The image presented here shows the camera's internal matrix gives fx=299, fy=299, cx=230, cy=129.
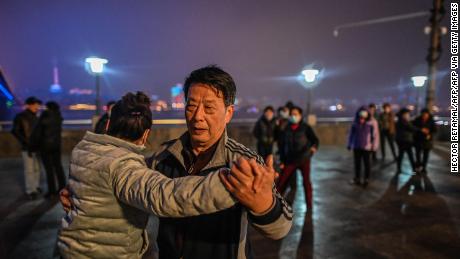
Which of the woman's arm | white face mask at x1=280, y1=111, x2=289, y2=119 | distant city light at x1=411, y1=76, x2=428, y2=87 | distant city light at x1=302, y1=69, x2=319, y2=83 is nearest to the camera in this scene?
the woman's arm

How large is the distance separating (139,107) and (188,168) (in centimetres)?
44

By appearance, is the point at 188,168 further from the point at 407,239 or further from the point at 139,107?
the point at 407,239

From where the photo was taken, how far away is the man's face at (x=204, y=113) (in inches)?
64.8

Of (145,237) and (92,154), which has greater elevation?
(92,154)

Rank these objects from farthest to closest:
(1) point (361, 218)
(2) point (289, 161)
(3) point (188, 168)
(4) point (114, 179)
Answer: (2) point (289, 161) → (1) point (361, 218) → (3) point (188, 168) → (4) point (114, 179)

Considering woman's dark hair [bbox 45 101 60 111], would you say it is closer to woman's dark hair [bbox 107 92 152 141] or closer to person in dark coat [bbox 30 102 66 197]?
person in dark coat [bbox 30 102 66 197]

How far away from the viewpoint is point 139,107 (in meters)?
1.67

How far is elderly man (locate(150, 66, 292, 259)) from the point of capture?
62.5 inches

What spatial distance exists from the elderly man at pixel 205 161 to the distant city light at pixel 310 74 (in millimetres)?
11167

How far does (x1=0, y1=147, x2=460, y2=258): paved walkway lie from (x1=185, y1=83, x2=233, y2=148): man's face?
273 cm

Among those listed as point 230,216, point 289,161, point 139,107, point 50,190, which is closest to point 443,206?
point 289,161

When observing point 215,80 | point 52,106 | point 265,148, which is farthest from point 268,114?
point 215,80

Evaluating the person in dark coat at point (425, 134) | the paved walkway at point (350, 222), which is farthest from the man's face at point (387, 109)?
the paved walkway at point (350, 222)

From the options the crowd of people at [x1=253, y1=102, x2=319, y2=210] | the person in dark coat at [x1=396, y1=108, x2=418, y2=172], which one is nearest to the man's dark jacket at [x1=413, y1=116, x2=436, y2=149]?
the person in dark coat at [x1=396, y1=108, x2=418, y2=172]
